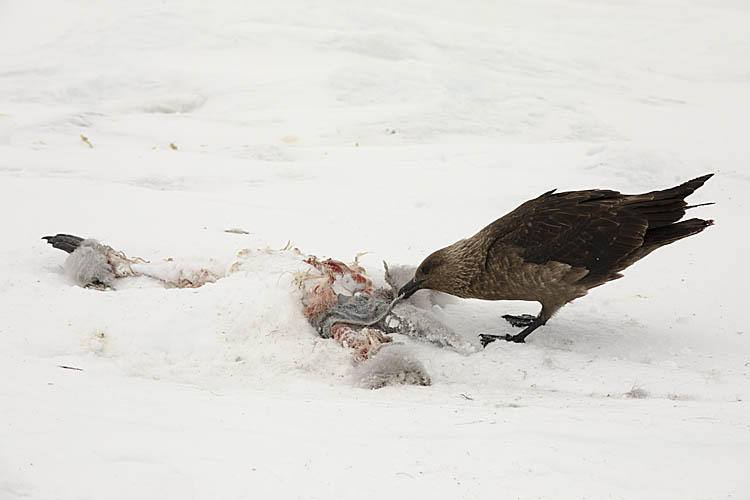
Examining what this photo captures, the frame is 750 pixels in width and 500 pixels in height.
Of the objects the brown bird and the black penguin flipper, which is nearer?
the brown bird

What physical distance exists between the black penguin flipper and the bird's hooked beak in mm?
1901

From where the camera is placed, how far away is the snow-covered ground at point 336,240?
7.55 feet

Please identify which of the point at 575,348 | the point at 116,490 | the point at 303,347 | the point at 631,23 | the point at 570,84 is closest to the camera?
the point at 116,490

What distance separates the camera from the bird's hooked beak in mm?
3875

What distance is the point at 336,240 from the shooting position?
4.62 meters

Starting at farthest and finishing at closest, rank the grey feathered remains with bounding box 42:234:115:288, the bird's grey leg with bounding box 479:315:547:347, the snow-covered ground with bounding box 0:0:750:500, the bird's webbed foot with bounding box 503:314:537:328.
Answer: the bird's webbed foot with bounding box 503:314:537:328 → the grey feathered remains with bounding box 42:234:115:288 → the bird's grey leg with bounding box 479:315:547:347 → the snow-covered ground with bounding box 0:0:750:500

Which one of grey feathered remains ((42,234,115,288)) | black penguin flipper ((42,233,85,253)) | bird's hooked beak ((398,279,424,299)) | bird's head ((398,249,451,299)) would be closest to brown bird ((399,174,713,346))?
bird's head ((398,249,451,299))

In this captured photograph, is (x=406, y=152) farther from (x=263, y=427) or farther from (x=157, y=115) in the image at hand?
(x=263, y=427)

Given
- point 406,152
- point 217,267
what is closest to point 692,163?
point 406,152

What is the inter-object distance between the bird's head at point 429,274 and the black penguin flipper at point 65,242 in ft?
6.30

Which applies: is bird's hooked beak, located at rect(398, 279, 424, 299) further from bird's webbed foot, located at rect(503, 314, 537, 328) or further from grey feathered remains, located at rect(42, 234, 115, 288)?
grey feathered remains, located at rect(42, 234, 115, 288)

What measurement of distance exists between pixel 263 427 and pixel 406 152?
14.2ft

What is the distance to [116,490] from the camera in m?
2.09

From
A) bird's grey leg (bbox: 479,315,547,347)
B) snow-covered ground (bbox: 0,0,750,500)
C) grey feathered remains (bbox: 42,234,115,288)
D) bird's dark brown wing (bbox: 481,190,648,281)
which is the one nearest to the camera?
snow-covered ground (bbox: 0,0,750,500)
